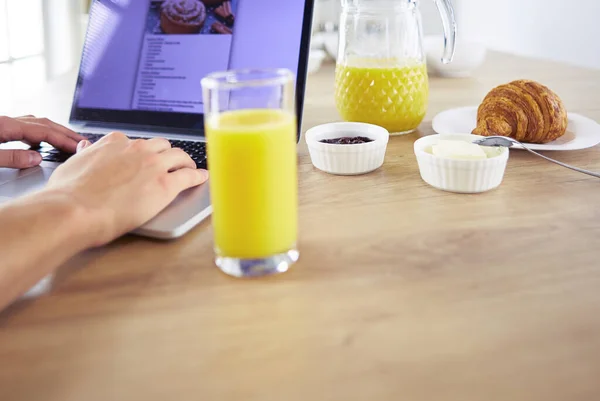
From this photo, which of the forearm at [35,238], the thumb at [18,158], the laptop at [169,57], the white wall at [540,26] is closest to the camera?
the forearm at [35,238]

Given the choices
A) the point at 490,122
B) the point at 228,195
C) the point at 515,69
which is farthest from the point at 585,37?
the point at 228,195

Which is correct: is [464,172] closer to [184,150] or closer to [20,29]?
[184,150]

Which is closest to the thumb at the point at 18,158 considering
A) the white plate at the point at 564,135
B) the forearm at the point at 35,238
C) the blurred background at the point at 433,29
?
the forearm at the point at 35,238

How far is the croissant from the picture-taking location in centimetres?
91

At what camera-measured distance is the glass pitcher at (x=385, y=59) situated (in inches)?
39.6

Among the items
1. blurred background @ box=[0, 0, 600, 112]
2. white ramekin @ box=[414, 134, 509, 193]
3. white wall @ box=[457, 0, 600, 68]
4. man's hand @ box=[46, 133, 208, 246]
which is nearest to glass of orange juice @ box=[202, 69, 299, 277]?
man's hand @ box=[46, 133, 208, 246]

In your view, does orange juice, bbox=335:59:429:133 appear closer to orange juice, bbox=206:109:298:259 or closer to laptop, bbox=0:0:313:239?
laptop, bbox=0:0:313:239

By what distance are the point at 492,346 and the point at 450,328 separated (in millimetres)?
36

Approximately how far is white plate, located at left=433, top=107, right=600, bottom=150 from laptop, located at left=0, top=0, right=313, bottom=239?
29cm

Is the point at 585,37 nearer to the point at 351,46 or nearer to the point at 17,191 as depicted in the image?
the point at 351,46

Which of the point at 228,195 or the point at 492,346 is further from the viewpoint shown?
the point at 228,195

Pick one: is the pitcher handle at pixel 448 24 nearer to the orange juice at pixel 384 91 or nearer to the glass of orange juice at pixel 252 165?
the orange juice at pixel 384 91

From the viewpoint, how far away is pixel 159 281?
0.56 m

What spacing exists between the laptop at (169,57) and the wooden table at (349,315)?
0.33 m
